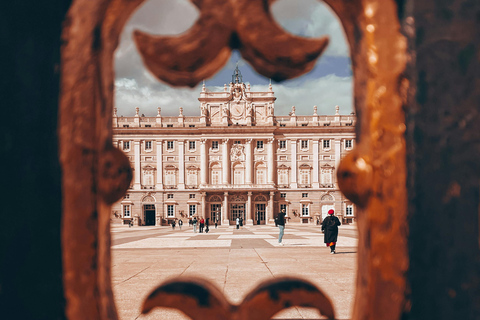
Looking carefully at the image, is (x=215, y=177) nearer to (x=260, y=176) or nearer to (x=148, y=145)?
(x=260, y=176)

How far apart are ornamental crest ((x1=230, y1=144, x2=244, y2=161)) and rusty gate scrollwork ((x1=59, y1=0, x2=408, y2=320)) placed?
41469 mm

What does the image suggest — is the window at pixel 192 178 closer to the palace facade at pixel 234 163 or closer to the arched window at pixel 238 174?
the palace facade at pixel 234 163

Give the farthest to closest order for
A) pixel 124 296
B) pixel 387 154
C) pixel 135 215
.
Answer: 1. pixel 135 215
2. pixel 124 296
3. pixel 387 154

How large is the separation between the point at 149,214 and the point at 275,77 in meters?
43.7

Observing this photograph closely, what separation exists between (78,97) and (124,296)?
4.60m

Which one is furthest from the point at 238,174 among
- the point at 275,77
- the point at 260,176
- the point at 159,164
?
the point at 275,77

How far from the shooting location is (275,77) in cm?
56

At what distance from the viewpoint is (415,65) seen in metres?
0.54

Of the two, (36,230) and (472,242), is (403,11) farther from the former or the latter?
(36,230)

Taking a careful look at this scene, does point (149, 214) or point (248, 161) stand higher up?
point (248, 161)

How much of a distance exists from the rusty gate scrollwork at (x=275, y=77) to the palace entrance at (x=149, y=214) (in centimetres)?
4286

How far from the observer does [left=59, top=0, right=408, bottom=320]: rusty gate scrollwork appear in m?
0.53

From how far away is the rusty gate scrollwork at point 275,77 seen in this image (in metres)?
0.53

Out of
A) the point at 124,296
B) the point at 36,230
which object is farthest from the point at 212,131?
the point at 36,230
